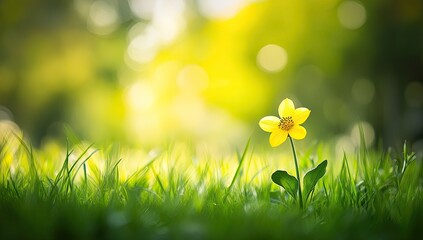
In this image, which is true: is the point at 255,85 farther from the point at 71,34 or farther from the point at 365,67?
the point at 71,34

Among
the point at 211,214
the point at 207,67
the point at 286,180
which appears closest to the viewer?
the point at 211,214

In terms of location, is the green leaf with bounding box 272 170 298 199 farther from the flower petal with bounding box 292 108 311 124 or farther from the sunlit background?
the sunlit background

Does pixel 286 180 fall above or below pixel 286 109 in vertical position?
below

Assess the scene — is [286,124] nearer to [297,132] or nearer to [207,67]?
[297,132]

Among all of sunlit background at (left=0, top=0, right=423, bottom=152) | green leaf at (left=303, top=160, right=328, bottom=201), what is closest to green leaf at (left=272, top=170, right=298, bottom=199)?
green leaf at (left=303, top=160, right=328, bottom=201)

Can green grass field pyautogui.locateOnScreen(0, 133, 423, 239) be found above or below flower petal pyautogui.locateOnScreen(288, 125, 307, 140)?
below

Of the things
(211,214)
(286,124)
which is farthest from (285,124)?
(211,214)

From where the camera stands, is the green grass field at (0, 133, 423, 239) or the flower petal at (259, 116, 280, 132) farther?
the flower petal at (259, 116, 280, 132)

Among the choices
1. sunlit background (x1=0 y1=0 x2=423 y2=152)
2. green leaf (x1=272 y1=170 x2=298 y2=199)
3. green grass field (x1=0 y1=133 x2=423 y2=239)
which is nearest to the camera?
green grass field (x1=0 y1=133 x2=423 y2=239)
